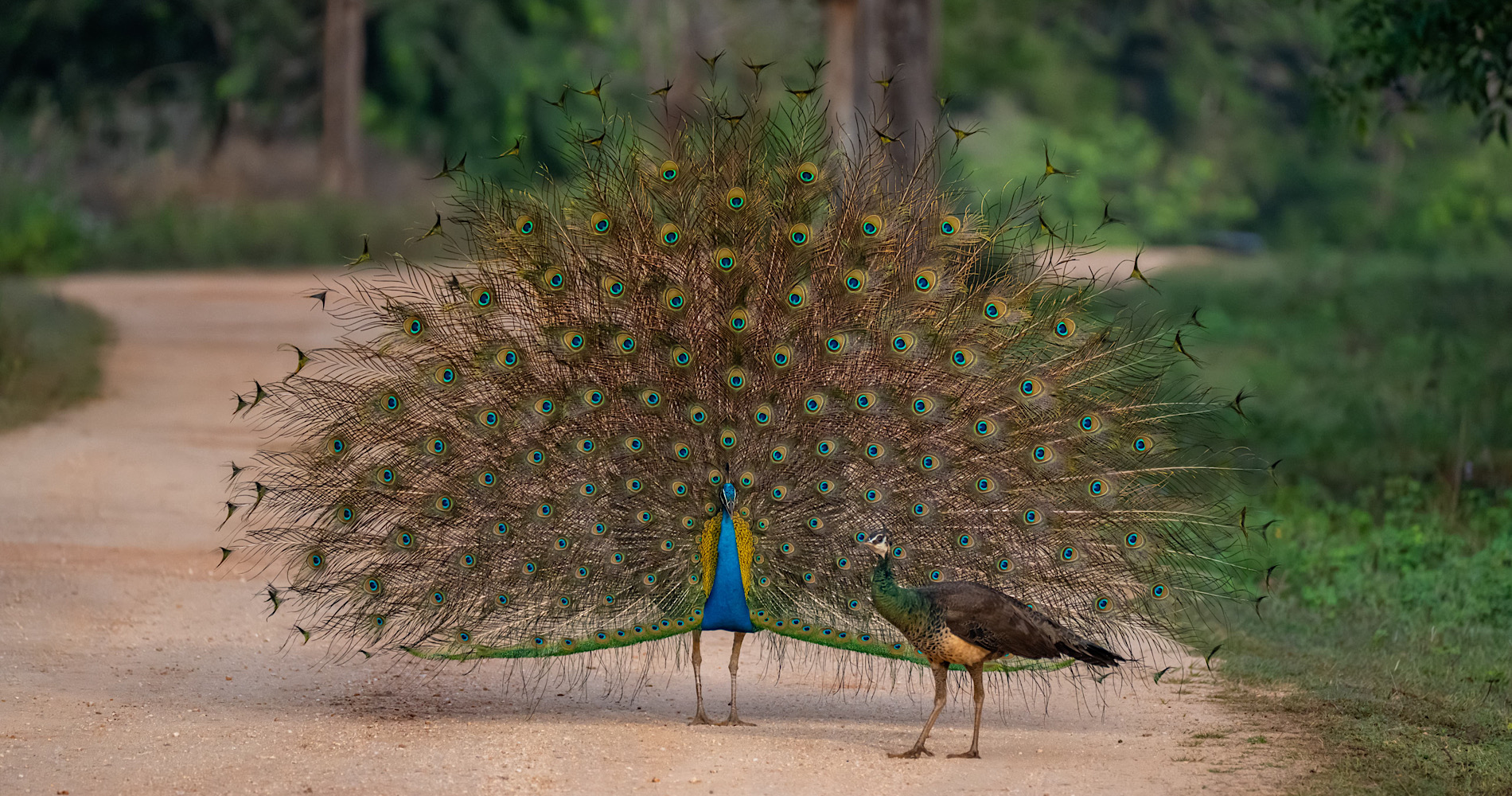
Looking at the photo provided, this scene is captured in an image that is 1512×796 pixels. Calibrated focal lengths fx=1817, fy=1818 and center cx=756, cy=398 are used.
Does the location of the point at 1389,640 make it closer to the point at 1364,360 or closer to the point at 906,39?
the point at 1364,360

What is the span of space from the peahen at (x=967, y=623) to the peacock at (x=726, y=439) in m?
0.30

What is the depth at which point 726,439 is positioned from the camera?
22.9 ft

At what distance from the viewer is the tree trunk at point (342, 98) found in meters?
38.1

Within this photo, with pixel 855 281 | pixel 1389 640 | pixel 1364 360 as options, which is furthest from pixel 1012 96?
pixel 855 281

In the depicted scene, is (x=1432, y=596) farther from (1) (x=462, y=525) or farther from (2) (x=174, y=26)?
(2) (x=174, y=26)

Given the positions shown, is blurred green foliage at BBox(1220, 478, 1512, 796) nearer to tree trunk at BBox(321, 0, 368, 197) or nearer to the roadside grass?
the roadside grass

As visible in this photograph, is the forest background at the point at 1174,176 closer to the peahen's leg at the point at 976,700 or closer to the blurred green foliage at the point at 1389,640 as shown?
the blurred green foliage at the point at 1389,640

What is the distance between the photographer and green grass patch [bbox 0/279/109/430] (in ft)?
52.4

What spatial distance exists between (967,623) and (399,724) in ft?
8.37

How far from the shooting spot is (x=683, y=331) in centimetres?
700

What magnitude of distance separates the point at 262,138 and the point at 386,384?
3779 cm

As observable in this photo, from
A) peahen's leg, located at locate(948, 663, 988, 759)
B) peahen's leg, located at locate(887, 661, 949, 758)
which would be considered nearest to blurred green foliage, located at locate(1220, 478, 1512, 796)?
peahen's leg, located at locate(948, 663, 988, 759)

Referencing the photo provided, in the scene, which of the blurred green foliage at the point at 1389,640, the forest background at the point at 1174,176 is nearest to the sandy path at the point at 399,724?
the blurred green foliage at the point at 1389,640

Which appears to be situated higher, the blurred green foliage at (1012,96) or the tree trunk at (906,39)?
the blurred green foliage at (1012,96)
